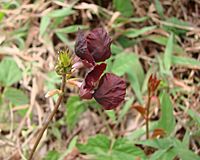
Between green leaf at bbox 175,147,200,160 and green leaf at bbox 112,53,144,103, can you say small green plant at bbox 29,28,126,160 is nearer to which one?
green leaf at bbox 175,147,200,160

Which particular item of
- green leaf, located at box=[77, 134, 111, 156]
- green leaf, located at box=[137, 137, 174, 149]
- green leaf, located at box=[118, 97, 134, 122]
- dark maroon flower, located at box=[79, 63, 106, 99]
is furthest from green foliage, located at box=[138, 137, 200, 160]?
dark maroon flower, located at box=[79, 63, 106, 99]

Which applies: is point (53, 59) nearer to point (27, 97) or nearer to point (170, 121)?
point (27, 97)

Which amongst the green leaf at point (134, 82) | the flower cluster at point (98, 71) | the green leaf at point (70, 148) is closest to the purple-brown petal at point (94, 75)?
the flower cluster at point (98, 71)

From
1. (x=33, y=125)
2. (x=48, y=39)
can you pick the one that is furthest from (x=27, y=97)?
(x=48, y=39)

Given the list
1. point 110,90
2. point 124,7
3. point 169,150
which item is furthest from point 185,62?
point 110,90

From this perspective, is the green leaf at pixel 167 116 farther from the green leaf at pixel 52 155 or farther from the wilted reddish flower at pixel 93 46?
the wilted reddish flower at pixel 93 46

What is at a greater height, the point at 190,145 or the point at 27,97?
the point at 27,97
